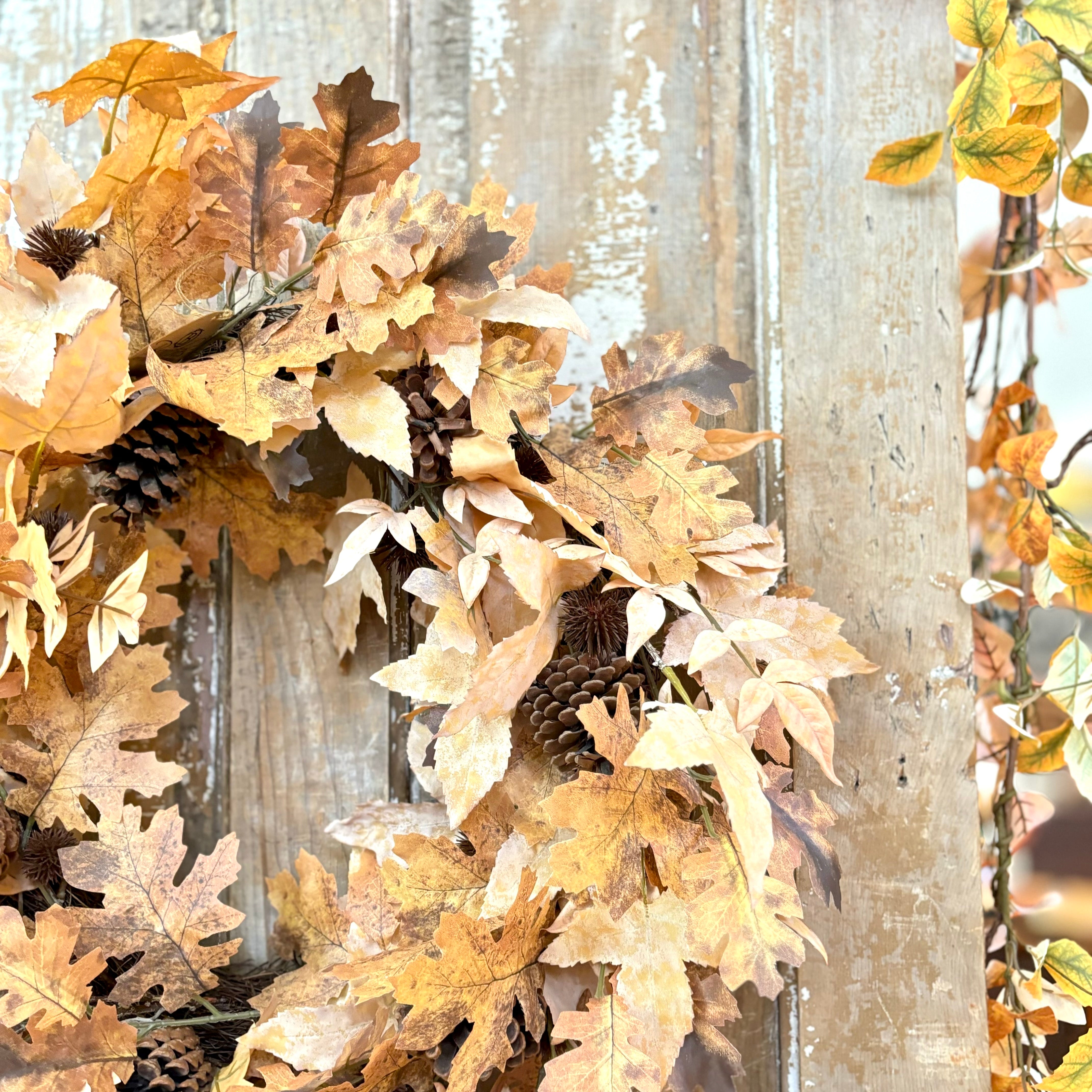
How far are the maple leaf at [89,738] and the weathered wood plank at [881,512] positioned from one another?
491mm

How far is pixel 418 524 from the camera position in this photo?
595 millimetres

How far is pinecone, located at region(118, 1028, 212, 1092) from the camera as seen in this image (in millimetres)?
556

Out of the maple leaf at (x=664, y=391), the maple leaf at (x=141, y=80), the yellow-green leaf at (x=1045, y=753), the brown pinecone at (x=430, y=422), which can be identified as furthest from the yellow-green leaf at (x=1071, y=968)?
the maple leaf at (x=141, y=80)

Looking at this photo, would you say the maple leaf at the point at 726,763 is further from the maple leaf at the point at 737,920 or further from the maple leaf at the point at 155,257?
the maple leaf at the point at 155,257

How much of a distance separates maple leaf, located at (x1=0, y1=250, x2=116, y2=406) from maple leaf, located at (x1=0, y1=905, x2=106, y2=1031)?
33 centimetres

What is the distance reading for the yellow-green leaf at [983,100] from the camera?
24.4 inches

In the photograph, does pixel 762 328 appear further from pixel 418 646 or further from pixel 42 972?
pixel 42 972

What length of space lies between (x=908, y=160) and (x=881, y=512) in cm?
29

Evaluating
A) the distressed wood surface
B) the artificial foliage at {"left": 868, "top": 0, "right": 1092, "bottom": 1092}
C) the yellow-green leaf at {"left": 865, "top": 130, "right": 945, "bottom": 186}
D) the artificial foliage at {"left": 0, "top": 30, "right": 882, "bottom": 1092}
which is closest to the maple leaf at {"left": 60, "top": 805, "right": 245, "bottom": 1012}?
the artificial foliage at {"left": 0, "top": 30, "right": 882, "bottom": 1092}

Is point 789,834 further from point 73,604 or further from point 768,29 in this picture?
point 768,29

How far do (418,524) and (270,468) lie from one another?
0.12 meters

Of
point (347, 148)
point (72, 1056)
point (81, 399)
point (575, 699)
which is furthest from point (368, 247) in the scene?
point (72, 1056)

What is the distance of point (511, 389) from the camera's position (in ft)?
1.93

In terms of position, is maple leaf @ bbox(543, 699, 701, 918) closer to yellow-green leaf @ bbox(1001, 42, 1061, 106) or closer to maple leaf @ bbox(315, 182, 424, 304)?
maple leaf @ bbox(315, 182, 424, 304)
